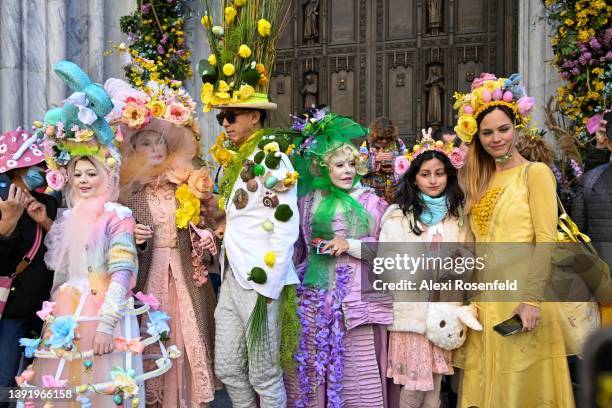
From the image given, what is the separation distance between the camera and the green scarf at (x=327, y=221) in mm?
3768

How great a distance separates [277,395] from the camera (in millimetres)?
3455

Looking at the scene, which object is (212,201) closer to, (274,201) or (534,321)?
(274,201)

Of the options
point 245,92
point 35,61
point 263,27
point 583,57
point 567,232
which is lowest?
point 567,232

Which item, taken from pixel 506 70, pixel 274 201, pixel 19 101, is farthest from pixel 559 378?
pixel 19 101

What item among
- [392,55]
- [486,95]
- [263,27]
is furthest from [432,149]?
[392,55]

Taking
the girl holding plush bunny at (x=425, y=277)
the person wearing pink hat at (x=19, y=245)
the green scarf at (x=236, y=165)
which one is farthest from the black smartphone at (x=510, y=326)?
the person wearing pink hat at (x=19, y=245)

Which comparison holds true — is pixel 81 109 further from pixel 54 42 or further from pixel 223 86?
pixel 54 42

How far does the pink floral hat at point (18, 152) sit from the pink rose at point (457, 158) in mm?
2580

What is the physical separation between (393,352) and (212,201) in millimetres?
1463

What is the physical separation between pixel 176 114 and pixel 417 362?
6.86ft

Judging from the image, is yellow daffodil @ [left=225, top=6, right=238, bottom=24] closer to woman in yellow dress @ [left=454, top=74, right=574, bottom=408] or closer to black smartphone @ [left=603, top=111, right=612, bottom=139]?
woman in yellow dress @ [left=454, top=74, right=574, bottom=408]

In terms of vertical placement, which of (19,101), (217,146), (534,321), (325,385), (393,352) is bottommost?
(325,385)

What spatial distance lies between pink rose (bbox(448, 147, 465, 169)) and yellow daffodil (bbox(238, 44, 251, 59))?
4.65 feet

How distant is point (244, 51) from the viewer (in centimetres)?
364
